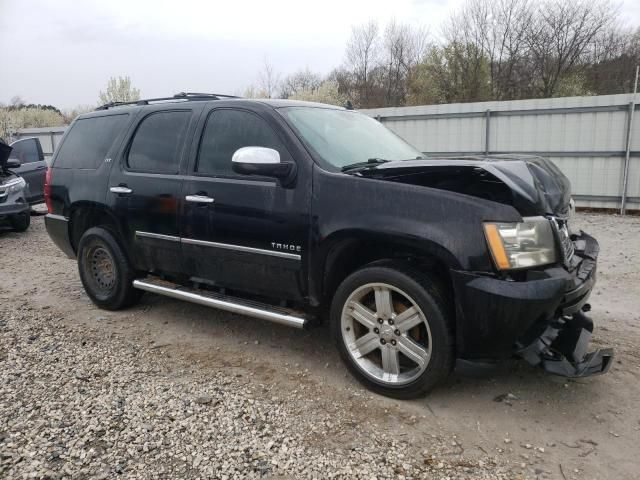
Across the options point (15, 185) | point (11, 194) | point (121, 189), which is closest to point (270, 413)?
point (121, 189)

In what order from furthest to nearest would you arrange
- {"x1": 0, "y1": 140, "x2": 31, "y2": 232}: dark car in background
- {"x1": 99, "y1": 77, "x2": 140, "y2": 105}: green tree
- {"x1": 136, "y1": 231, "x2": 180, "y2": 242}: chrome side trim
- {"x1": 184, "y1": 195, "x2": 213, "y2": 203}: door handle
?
{"x1": 99, "y1": 77, "x2": 140, "y2": 105}: green tree, {"x1": 0, "y1": 140, "x2": 31, "y2": 232}: dark car in background, {"x1": 136, "y1": 231, "x2": 180, "y2": 242}: chrome side trim, {"x1": 184, "y1": 195, "x2": 213, "y2": 203}: door handle

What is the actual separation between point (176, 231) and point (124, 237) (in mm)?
786

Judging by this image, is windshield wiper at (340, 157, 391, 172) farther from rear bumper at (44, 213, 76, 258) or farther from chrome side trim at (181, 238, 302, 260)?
rear bumper at (44, 213, 76, 258)

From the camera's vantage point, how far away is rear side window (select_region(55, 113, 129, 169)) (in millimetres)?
4723

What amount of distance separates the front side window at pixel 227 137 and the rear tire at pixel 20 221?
725 cm

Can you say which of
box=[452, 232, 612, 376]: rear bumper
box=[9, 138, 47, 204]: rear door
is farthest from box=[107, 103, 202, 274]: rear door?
box=[9, 138, 47, 204]: rear door

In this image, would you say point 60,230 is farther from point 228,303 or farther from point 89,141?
point 228,303

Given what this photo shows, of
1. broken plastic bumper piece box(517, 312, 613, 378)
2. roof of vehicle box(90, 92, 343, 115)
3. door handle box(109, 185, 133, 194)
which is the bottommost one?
broken plastic bumper piece box(517, 312, 613, 378)

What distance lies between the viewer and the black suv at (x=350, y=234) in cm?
277

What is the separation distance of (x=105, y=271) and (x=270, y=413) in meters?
2.73

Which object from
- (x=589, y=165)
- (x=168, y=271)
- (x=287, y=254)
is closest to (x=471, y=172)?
(x=287, y=254)

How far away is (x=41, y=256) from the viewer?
25.2 feet

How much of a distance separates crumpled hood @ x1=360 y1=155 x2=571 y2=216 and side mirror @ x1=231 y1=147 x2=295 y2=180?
1.86ft

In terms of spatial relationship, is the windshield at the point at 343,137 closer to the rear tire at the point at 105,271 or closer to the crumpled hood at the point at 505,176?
the crumpled hood at the point at 505,176
